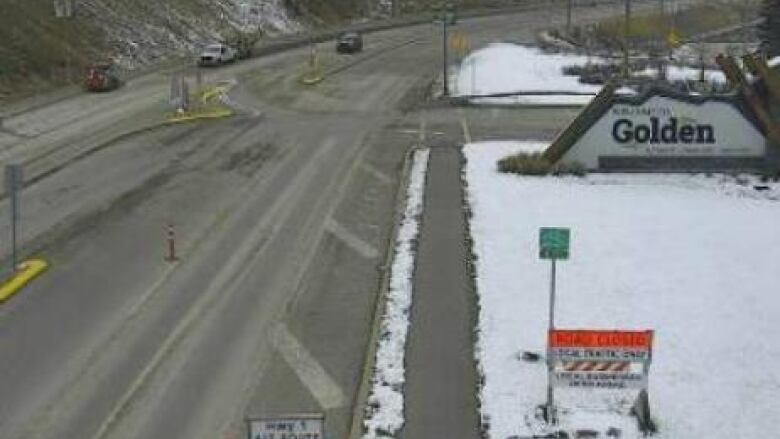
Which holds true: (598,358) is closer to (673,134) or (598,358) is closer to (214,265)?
(214,265)

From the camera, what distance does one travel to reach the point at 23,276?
25406mm

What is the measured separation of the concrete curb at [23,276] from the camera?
79.8 ft

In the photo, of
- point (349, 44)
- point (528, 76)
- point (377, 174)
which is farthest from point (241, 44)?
point (377, 174)

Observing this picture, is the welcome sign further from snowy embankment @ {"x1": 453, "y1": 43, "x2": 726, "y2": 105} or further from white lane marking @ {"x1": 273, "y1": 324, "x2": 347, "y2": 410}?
white lane marking @ {"x1": 273, "y1": 324, "x2": 347, "y2": 410}

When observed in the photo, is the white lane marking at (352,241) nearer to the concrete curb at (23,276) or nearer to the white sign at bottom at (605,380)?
the concrete curb at (23,276)

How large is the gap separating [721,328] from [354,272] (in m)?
7.63

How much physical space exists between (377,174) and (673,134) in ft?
→ 28.8

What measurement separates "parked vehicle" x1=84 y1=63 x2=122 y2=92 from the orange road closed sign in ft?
133

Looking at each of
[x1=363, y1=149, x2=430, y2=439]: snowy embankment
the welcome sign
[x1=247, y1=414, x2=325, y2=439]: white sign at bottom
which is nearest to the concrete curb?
[x1=363, y1=149, x2=430, y2=439]: snowy embankment

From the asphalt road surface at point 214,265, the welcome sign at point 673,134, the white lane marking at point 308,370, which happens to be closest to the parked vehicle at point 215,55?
the asphalt road surface at point 214,265

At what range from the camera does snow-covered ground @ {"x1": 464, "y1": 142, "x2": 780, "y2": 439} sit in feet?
60.4

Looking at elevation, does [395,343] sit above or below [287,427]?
below

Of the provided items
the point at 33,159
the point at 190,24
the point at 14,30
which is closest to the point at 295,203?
the point at 33,159

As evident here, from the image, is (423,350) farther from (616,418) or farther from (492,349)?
(616,418)
